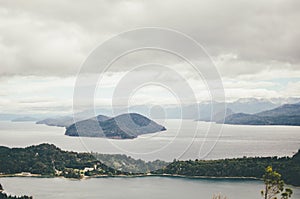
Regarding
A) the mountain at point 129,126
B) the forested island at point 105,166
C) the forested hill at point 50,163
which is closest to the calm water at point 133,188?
the forested island at point 105,166

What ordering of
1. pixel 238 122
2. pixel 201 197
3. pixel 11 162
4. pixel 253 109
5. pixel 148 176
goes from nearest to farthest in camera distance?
pixel 201 197 < pixel 148 176 < pixel 11 162 < pixel 238 122 < pixel 253 109

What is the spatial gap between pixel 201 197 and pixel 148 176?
22.6ft

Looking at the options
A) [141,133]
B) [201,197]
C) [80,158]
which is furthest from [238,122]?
[141,133]

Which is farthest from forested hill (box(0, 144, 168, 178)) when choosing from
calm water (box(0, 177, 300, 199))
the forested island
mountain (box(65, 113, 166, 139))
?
mountain (box(65, 113, 166, 139))

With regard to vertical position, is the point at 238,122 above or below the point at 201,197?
above

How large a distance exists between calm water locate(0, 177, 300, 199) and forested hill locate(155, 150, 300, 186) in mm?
1354

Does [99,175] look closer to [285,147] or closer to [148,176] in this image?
[148,176]

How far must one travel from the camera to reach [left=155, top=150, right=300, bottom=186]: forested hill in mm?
25353

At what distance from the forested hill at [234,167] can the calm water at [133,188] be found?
4.44 ft

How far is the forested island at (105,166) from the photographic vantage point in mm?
25625

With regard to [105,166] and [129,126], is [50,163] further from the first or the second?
[129,126]

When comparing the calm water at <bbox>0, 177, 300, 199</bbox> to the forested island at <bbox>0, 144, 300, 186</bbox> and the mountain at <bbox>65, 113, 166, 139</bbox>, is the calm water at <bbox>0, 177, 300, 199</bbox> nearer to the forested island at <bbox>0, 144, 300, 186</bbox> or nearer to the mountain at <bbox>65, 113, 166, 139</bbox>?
the forested island at <bbox>0, 144, 300, 186</bbox>

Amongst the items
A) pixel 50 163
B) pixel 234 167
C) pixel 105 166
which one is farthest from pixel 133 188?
pixel 50 163

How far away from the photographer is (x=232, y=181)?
2455cm
